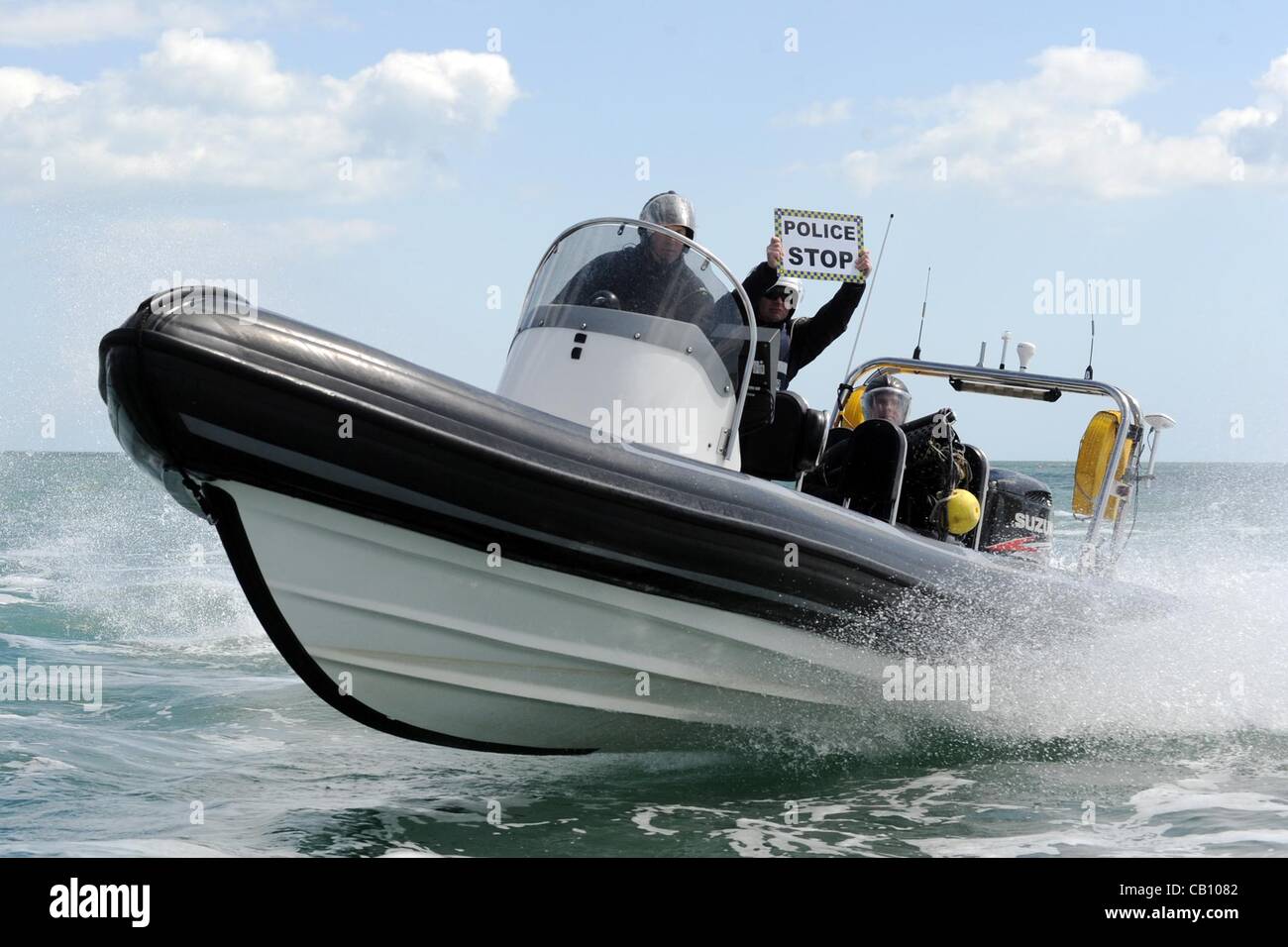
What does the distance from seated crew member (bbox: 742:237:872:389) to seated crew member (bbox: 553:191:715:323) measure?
511 millimetres

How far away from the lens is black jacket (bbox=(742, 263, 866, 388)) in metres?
5.86

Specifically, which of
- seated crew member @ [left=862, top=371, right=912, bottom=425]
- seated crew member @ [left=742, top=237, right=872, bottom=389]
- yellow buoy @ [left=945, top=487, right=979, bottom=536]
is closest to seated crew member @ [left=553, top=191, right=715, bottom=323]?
seated crew member @ [left=742, top=237, right=872, bottom=389]

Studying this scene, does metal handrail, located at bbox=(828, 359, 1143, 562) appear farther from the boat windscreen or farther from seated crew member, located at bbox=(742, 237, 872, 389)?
the boat windscreen

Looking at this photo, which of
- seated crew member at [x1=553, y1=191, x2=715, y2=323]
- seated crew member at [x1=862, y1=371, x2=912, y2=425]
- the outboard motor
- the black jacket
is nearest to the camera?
seated crew member at [x1=553, y1=191, x2=715, y2=323]

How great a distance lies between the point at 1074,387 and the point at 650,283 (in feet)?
A: 9.87

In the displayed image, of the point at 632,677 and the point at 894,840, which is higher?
the point at 632,677

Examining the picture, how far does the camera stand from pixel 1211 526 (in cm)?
2667

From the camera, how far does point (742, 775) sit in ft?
16.5

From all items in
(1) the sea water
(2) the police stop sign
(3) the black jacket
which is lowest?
(1) the sea water

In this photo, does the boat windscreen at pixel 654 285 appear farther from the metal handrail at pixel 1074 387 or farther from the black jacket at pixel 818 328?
the metal handrail at pixel 1074 387

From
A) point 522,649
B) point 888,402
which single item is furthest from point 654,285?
point 888,402
